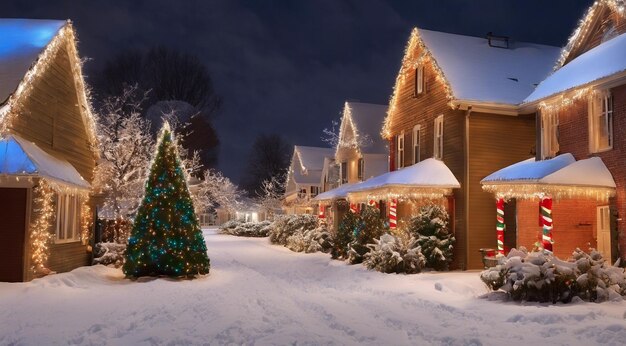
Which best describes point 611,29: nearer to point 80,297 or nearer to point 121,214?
point 80,297

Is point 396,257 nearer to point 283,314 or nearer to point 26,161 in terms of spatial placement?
point 283,314

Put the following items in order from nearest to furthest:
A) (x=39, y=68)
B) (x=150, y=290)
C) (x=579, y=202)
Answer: (x=150, y=290)
(x=39, y=68)
(x=579, y=202)

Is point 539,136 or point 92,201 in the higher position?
point 539,136

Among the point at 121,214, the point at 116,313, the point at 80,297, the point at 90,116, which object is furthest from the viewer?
the point at 121,214

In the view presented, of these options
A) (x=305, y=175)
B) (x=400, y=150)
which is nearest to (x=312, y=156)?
(x=305, y=175)

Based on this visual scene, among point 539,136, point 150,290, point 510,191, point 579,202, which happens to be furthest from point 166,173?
point 579,202

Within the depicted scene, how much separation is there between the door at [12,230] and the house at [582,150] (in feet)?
42.6

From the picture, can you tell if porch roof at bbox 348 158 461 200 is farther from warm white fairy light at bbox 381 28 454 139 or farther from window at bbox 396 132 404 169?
window at bbox 396 132 404 169

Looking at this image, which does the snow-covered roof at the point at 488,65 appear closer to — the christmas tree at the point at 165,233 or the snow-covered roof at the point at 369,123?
the christmas tree at the point at 165,233

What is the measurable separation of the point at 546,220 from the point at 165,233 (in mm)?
10510

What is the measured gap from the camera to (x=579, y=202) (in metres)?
18.2

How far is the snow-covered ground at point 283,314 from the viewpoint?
879 cm

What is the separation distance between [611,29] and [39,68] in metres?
15.7

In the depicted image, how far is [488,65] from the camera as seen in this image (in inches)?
905
